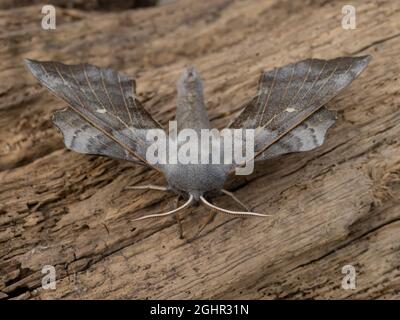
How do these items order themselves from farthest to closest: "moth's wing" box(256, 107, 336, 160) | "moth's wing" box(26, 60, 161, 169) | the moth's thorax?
1. "moth's wing" box(26, 60, 161, 169)
2. "moth's wing" box(256, 107, 336, 160)
3. the moth's thorax

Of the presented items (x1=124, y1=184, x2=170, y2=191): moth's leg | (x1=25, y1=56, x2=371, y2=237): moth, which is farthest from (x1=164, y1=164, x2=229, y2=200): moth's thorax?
(x1=124, y1=184, x2=170, y2=191): moth's leg

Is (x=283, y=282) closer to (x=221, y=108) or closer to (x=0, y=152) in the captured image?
(x=221, y=108)

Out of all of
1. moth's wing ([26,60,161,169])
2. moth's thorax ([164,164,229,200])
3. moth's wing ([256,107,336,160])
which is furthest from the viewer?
moth's wing ([26,60,161,169])

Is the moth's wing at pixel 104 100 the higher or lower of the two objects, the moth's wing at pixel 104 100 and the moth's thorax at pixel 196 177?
the higher

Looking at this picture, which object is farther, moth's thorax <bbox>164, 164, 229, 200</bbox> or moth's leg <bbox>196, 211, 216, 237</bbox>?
moth's leg <bbox>196, 211, 216, 237</bbox>

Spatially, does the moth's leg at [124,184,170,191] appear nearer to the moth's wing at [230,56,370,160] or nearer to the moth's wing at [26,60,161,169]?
the moth's wing at [26,60,161,169]

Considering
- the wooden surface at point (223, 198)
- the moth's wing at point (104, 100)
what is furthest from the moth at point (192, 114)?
the wooden surface at point (223, 198)

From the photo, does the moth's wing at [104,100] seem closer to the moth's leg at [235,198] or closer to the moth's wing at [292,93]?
the moth's leg at [235,198]
